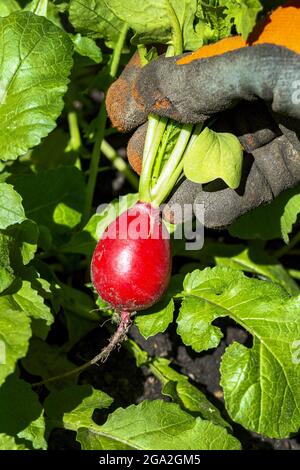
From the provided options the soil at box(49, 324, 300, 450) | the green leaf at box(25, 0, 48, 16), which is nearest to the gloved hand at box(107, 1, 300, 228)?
the green leaf at box(25, 0, 48, 16)

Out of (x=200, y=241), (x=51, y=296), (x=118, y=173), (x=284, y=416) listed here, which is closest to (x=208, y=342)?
(x=284, y=416)

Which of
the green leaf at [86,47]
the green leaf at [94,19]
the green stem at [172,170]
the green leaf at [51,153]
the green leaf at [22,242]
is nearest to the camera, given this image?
the green leaf at [22,242]

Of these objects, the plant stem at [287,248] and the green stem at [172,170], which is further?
the plant stem at [287,248]

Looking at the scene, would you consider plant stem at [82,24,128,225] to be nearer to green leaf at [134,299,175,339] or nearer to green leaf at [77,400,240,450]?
green leaf at [134,299,175,339]

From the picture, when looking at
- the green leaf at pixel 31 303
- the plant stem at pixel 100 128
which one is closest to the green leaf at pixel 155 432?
the green leaf at pixel 31 303

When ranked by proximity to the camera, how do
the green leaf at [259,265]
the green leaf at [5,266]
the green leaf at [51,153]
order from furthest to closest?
1. the green leaf at [51,153]
2. the green leaf at [259,265]
3. the green leaf at [5,266]

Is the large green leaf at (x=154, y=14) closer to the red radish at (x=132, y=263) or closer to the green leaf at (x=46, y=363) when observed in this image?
the red radish at (x=132, y=263)

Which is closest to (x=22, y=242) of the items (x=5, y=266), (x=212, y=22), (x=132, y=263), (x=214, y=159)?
(x=5, y=266)
